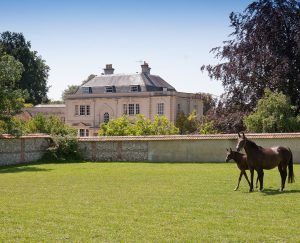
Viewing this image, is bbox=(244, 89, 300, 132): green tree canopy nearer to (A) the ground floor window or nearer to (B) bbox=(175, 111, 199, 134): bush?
(B) bbox=(175, 111, 199, 134): bush

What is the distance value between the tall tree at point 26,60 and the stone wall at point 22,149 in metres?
40.1

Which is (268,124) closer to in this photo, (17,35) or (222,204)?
(222,204)

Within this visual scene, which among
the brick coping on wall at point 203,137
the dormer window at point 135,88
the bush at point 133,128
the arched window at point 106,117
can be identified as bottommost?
the brick coping on wall at point 203,137

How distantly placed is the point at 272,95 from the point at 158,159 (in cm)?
913

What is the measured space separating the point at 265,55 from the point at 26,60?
159 ft

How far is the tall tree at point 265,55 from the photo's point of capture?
3788 cm

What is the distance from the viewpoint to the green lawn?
33.0 ft

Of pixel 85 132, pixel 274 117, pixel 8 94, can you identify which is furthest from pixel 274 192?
pixel 85 132

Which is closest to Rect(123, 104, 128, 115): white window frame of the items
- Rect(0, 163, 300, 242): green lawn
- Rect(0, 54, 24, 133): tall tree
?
Rect(0, 54, 24, 133): tall tree

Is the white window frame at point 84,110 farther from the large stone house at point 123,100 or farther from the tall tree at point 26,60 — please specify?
the tall tree at point 26,60

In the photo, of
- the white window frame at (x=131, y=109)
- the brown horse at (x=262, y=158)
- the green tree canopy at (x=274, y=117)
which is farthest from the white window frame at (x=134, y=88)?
the brown horse at (x=262, y=158)

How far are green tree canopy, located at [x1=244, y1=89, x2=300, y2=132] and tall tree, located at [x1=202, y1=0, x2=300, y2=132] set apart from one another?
1967 mm

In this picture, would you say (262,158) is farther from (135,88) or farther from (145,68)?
(145,68)

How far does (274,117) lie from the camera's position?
3638 centimetres
